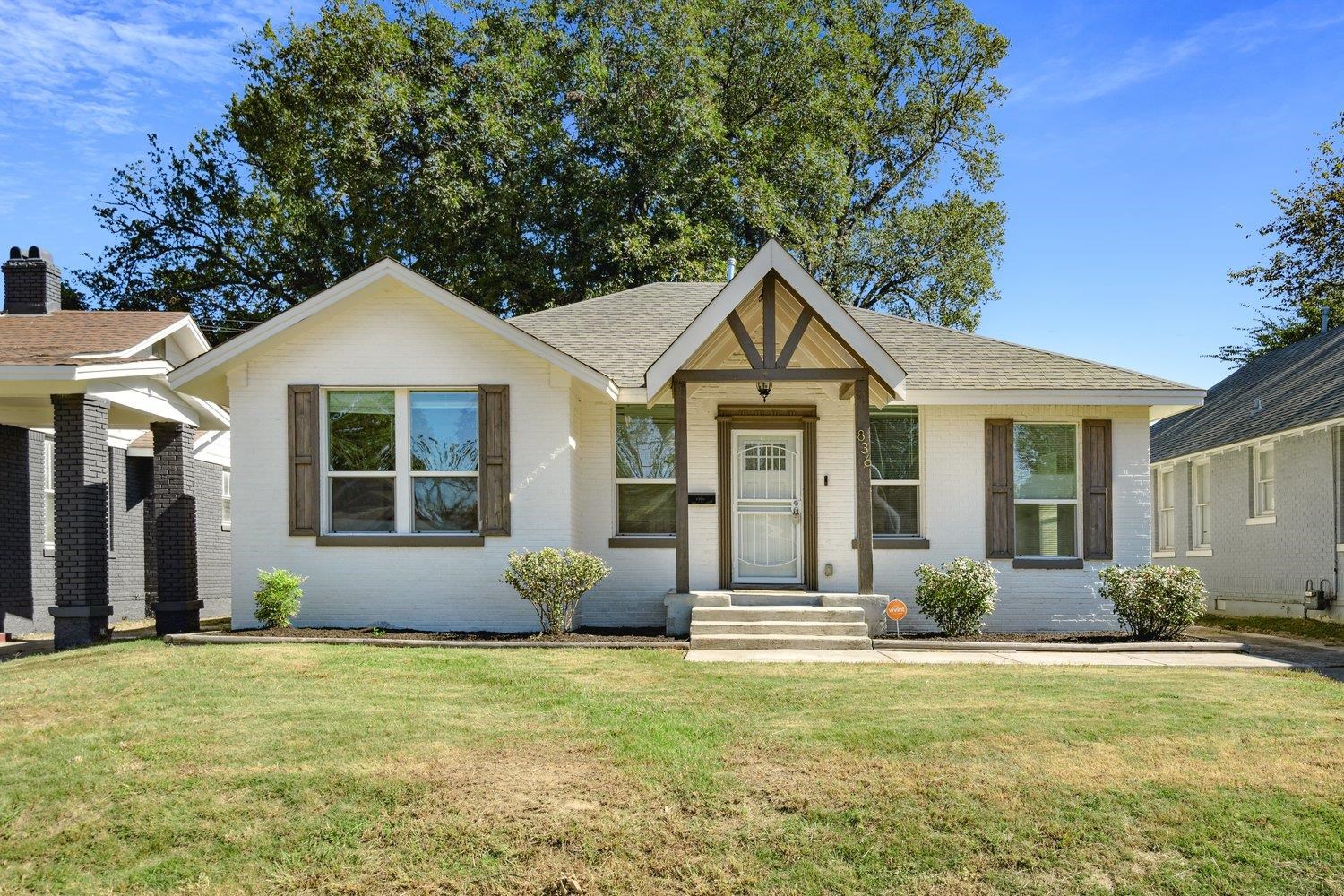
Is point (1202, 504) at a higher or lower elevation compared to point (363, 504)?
lower

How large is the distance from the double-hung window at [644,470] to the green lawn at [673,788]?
4.98m

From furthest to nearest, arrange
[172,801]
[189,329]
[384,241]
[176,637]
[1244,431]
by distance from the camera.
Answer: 1. [384,241]
2. [1244,431]
3. [189,329]
4. [176,637]
5. [172,801]

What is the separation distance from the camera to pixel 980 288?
2947cm

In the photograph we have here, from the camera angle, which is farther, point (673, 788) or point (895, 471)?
point (895, 471)

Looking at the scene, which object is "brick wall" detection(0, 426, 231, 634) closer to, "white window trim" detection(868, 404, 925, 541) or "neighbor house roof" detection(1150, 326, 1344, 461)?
"white window trim" detection(868, 404, 925, 541)

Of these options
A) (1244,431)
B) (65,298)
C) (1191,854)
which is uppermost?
(65,298)

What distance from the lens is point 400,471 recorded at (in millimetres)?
12484

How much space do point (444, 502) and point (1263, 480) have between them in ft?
47.5

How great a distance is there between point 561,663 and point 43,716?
166 inches

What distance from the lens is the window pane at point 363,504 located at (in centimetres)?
1254

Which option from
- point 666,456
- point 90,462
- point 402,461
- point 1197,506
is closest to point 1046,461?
point 666,456

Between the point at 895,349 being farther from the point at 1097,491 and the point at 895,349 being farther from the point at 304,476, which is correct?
the point at 304,476

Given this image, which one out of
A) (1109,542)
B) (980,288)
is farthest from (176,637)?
(980,288)

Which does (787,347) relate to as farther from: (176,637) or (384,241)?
(384,241)
